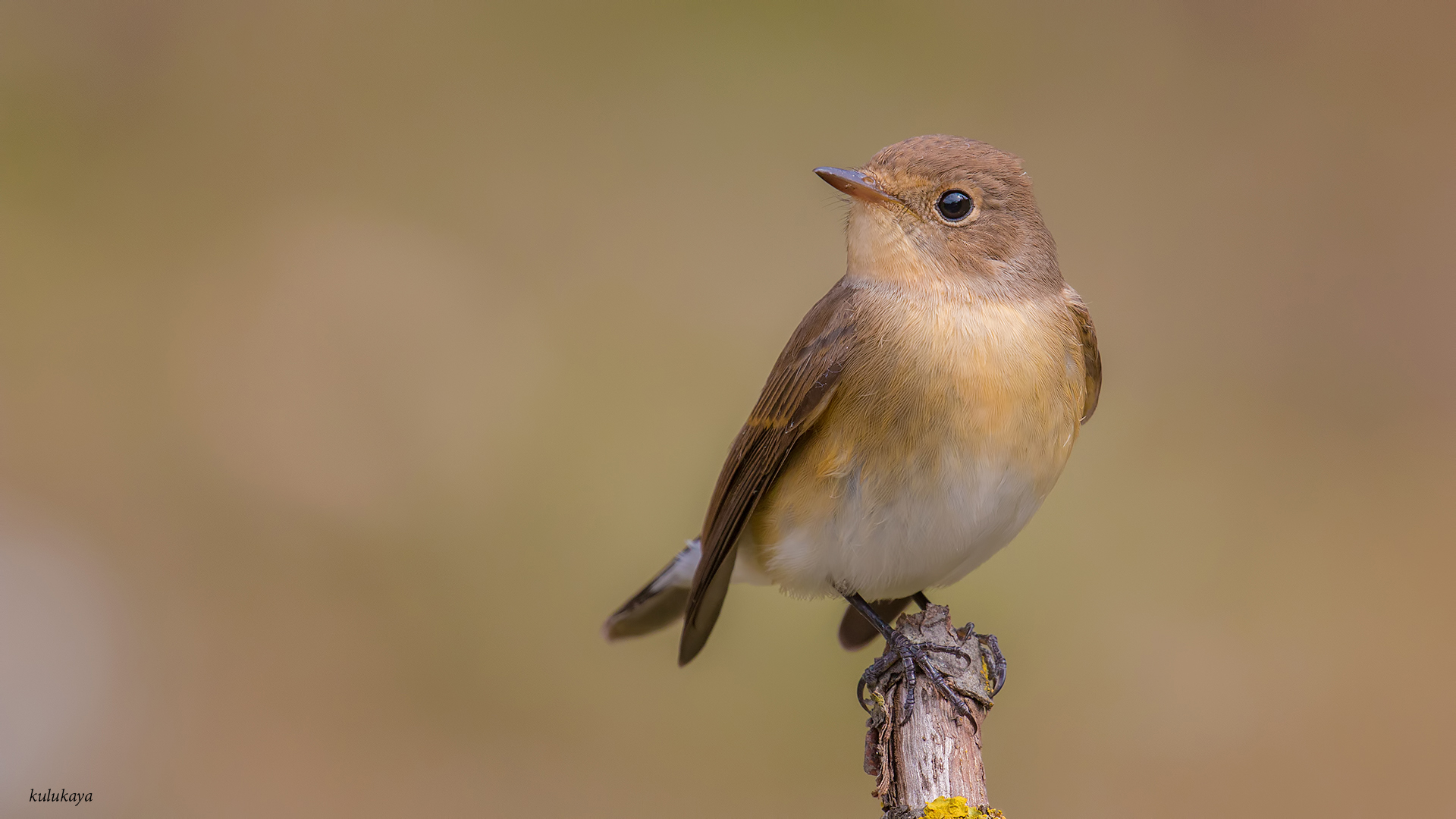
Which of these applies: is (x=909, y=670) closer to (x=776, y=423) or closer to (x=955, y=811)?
(x=955, y=811)

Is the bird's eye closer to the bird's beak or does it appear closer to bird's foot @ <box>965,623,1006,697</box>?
the bird's beak

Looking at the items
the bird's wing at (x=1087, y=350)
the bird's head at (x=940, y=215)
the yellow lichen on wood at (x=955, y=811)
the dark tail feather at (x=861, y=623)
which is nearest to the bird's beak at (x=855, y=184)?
the bird's head at (x=940, y=215)

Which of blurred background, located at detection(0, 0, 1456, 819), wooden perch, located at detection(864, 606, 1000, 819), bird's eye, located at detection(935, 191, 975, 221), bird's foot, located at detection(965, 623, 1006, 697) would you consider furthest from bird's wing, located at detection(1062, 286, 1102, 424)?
blurred background, located at detection(0, 0, 1456, 819)

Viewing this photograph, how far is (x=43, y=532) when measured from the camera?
6.24 metres

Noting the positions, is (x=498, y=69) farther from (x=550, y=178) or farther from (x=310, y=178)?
(x=310, y=178)

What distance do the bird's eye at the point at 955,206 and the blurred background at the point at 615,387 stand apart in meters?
2.68

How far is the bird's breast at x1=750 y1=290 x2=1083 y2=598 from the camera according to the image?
3.53 metres

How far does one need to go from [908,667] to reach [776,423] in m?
0.86

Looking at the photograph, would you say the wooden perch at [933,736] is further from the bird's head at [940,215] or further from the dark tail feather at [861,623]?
the bird's head at [940,215]

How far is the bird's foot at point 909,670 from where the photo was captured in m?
3.41

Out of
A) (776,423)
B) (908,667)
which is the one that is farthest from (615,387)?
(908,667)

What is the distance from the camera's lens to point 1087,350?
4.02 metres

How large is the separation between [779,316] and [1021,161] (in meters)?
3.10

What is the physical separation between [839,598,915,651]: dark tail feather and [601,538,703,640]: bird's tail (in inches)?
24.0
